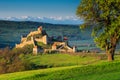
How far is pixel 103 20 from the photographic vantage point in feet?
113

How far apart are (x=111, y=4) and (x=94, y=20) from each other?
2322 mm

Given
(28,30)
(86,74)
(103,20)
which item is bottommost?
(28,30)

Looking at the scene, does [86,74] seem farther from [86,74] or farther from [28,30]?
[28,30]

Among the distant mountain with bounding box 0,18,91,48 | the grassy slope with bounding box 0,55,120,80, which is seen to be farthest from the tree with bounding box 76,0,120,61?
the distant mountain with bounding box 0,18,91,48

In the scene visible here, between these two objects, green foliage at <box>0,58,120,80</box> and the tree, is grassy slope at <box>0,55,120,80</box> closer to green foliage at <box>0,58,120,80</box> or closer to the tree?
green foliage at <box>0,58,120,80</box>

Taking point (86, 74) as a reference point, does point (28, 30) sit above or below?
below

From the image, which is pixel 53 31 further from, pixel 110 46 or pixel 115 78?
pixel 115 78

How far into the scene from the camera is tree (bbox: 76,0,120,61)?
109ft

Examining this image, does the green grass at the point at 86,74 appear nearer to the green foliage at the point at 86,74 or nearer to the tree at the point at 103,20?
the green foliage at the point at 86,74

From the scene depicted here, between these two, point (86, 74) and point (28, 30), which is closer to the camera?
point (86, 74)

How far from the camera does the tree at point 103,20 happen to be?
109 ft

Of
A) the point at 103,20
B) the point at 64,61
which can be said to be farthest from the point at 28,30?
the point at 103,20

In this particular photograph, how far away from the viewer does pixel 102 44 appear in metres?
34.7

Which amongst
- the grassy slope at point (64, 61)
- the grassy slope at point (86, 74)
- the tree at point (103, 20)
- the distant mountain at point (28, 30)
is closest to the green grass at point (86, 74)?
the grassy slope at point (86, 74)
